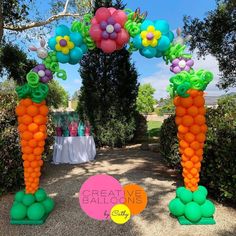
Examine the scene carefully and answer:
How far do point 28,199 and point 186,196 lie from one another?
7.10 feet

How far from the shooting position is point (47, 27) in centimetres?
1461

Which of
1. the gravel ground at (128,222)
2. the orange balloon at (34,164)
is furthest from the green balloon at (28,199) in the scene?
the orange balloon at (34,164)

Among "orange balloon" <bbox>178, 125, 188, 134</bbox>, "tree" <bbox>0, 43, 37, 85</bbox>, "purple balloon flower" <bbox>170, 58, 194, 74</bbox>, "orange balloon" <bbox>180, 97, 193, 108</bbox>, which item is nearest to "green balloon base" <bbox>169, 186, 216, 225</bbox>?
"orange balloon" <bbox>178, 125, 188, 134</bbox>

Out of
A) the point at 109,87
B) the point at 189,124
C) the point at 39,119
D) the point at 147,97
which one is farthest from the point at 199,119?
the point at 147,97

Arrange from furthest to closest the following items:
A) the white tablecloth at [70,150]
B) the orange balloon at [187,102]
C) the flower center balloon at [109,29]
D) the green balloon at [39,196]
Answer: the white tablecloth at [70,150] < the green balloon at [39,196] < the orange balloon at [187,102] < the flower center balloon at [109,29]

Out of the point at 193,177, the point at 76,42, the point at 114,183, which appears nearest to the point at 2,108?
the point at 76,42

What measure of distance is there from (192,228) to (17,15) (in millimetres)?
10719

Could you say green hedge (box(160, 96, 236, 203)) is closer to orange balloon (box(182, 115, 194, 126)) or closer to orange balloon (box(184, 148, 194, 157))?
orange balloon (box(184, 148, 194, 157))

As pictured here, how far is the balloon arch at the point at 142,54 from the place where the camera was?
376cm

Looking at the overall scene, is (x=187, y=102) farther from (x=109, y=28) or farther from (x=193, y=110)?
(x=109, y=28)

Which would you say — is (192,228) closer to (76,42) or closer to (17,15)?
(76,42)

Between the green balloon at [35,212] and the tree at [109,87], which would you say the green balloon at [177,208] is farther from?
the tree at [109,87]

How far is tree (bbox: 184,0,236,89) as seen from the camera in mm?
11703

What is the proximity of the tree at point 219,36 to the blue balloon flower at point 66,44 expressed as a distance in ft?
30.6
